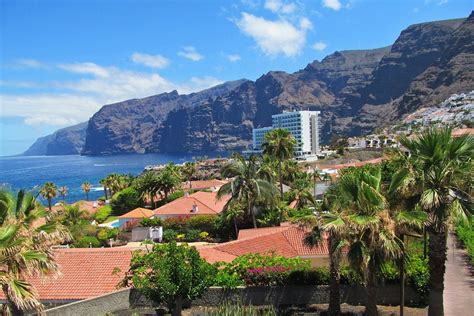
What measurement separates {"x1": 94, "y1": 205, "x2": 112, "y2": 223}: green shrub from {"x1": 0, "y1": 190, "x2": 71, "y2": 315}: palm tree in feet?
138

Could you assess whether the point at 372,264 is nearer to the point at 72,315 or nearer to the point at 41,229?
the point at 41,229

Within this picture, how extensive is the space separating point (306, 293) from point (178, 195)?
37.1 metres

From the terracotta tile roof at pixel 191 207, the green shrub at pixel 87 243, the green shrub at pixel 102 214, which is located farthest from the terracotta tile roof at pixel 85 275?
the green shrub at pixel 102 214

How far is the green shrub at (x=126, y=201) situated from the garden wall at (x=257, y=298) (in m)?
36.6

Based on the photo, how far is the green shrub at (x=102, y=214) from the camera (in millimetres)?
→ 51888

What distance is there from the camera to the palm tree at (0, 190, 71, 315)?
908 centimetres

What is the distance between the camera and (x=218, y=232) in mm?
35125

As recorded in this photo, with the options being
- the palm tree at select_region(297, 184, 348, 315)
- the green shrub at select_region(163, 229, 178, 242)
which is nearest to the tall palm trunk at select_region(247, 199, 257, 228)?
the green shrub at select_region(163, 229, 178, 242)

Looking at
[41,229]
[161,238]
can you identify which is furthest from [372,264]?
[161,238]

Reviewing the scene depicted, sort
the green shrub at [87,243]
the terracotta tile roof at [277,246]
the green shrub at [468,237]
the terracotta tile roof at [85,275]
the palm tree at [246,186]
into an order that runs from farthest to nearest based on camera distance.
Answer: the green shrub at [87,243], the palm tree at [246,186], the terracotta tile roof at [277,246], the green shrub at [468,237], the terracotta tile roof at [85,275]

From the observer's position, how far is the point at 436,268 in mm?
11883

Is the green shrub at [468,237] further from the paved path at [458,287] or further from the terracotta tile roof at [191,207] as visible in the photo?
the terracotta tile roof at [191,207]

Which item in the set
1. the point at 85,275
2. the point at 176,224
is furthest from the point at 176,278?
the point at 176,224

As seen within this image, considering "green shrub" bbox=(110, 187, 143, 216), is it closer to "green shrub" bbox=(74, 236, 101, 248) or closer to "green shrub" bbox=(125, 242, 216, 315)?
"green shrub" bbox=(74, 236, 101, 248)
